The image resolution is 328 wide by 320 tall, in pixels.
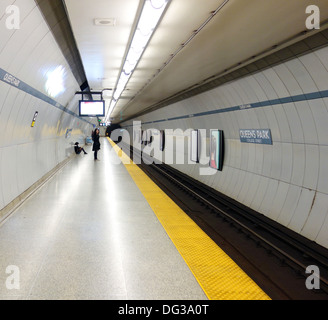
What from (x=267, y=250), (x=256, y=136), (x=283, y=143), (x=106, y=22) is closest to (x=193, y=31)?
(x=106, y=22)

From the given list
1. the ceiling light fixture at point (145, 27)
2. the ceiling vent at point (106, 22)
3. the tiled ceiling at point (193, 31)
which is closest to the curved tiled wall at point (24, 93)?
the tiled ceiling at point (193, 31)

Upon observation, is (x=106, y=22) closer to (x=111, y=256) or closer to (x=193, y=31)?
(x=193, y=31)

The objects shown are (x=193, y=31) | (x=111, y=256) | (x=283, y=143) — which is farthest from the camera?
(x=283, y=143)

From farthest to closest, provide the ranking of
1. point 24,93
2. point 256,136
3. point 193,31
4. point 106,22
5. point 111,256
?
point 256,136, point 24,93, point 106,22, point 193,31, point 111,256

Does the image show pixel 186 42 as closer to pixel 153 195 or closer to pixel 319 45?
pixel 319 45

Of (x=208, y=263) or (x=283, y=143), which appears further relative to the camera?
(x=283, y=143)

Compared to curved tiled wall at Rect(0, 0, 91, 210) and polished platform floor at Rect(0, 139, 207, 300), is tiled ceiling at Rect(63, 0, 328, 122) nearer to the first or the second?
curved tiled wall at Rect(0, 0, 91, 210)

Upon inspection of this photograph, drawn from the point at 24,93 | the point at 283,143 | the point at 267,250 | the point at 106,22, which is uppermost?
the point at 106,22

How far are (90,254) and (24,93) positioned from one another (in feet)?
13.0

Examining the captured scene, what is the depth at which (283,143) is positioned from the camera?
6129 millimetres

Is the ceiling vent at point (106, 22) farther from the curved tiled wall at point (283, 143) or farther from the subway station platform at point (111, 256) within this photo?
the subway station platform at point (111, 256)

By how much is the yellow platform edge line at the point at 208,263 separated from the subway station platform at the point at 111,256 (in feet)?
0.03

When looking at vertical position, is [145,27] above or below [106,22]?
below
